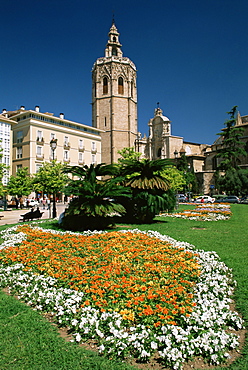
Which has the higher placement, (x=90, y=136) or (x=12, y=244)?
(x=90, y=136)

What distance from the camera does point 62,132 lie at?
168 ft

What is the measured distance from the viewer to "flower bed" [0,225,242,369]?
3465 millimetres

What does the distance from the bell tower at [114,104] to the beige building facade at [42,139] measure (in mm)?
10638

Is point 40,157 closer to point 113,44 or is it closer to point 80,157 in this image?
point 80,157

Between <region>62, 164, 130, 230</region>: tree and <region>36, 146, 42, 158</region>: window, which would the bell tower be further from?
<region>62, 164, 130, 230</region>: tree

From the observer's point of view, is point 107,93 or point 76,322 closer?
point 76,322

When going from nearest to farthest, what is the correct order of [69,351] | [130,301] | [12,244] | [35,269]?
[69,351], [130,301], [35,269], [12,244]

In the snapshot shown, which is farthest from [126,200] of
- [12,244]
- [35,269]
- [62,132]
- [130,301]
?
[62,132]

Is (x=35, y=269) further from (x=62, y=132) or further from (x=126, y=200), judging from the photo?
(x=62, y=132)

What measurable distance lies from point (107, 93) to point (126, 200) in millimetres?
57503

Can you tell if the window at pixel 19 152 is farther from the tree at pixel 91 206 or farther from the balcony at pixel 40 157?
the tree at pixel 91 206

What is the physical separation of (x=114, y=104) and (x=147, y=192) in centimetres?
5570

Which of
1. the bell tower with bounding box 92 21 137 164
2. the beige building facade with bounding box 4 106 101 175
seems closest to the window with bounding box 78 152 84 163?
the beige building facade with bounding box 4 106 101 175

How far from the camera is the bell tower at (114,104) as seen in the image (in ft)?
215
